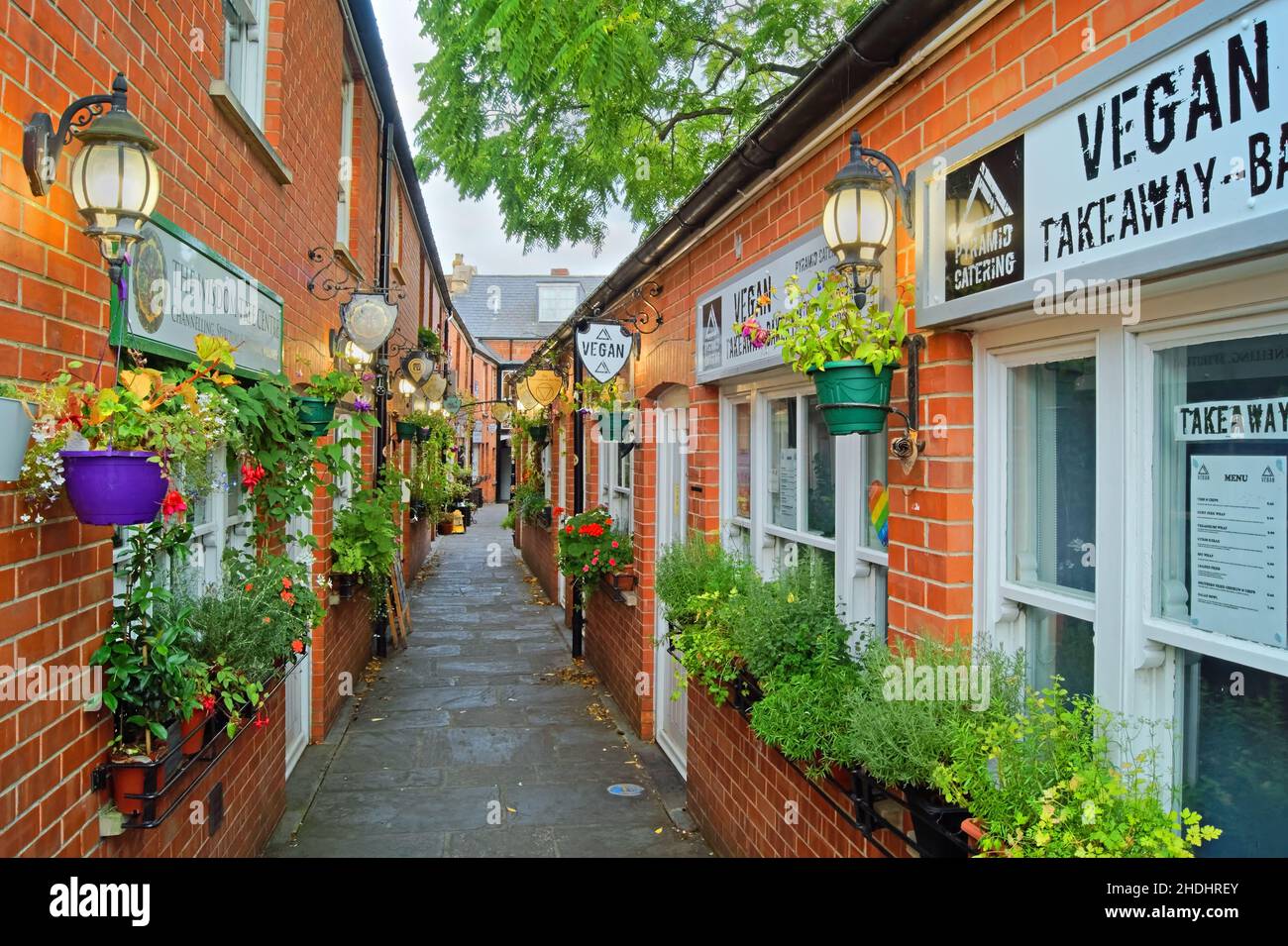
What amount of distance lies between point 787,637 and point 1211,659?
174cm

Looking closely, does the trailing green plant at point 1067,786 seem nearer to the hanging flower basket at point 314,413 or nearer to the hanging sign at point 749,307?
the hanging sign at point 749,307

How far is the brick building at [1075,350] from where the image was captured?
6.11ft

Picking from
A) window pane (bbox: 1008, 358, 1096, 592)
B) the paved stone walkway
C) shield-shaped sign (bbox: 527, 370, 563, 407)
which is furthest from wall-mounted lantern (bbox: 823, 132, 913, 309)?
shield-shaped sign (bbox: 527, 370, 563, 407)

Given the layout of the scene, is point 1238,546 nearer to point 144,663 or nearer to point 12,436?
point 12,436

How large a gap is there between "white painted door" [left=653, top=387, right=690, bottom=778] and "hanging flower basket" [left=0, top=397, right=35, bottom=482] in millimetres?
4280

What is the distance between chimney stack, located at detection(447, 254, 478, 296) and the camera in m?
43.4

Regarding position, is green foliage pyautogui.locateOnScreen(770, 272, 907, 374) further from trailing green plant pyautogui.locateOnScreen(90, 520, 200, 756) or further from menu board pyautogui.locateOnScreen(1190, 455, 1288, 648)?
trailing green plant pyautogui.locateOnScreen(90, 520, 200, 756)

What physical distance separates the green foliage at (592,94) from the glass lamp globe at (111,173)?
3397mm

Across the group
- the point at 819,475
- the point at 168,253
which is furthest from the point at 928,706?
the point at 168,253

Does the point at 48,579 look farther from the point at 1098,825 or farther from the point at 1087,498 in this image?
the point at 1087,498

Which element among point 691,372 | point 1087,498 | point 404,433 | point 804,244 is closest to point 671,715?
point 691,372

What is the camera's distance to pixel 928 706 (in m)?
2.50

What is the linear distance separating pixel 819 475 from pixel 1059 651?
1660mm

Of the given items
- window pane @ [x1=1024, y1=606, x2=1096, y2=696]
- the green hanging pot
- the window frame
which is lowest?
window pane @ [x1=1024, y1=606, x2=1096, y2=696]
